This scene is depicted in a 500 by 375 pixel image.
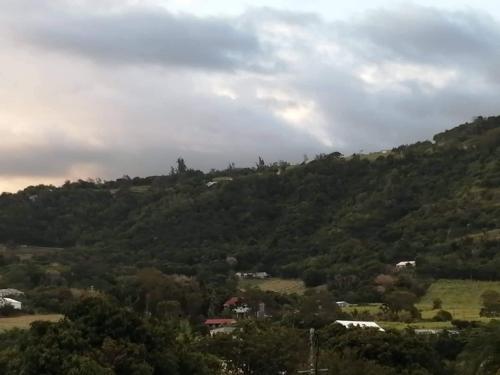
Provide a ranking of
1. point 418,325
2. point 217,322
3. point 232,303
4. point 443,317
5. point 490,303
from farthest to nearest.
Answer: point 232,303
point 490,303
point 217,322
point 443,317
point 418,325

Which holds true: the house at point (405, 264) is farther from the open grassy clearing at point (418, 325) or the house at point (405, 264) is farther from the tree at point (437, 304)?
the open grassy clearing at point (418, 325)

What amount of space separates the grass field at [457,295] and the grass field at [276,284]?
2291 centimetres

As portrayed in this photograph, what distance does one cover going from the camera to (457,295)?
11006cm

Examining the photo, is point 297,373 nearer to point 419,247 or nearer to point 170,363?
point 170,363

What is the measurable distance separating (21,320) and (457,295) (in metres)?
51.7

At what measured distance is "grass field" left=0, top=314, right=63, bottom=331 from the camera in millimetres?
83312

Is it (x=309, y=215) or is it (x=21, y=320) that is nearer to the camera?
(x=21, y=320)

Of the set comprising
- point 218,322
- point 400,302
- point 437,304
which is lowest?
point 218,322

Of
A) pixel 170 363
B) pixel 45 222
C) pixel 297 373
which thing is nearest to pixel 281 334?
pixel 297 373

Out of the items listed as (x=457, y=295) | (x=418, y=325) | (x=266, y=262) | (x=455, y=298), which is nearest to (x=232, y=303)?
(x=418, y=325)

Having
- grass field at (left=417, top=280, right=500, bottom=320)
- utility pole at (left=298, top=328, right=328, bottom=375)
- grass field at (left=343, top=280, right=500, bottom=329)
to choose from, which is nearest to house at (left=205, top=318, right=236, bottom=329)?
grass field at (left=343, top=280, right=500, bottom=329)

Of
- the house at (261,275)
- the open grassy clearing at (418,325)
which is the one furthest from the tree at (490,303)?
the house at (261,275)

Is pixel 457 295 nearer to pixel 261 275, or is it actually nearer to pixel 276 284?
pixel 276 284

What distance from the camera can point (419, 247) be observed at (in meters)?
138
